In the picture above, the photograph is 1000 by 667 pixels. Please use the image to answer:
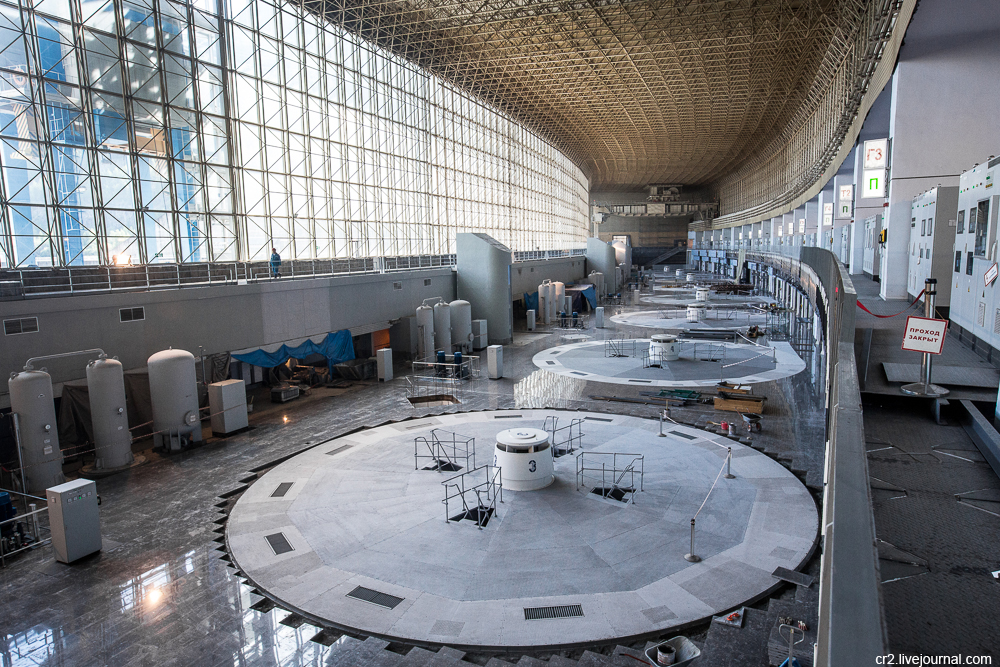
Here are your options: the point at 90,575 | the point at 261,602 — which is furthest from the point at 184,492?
the point at 261,602

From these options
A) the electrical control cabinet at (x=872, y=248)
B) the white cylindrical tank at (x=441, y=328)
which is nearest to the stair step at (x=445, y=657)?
the white cylindrical tank at (x=441, y=328)

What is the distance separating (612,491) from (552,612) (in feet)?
14.9

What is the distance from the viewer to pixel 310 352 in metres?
24.0

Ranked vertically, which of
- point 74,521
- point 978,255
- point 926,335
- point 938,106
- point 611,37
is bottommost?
point 74,521

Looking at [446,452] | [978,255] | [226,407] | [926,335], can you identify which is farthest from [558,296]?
[926,335]

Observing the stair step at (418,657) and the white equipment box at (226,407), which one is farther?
the white equipment box at (226,407)

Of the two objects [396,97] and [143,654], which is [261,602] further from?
[396,97]

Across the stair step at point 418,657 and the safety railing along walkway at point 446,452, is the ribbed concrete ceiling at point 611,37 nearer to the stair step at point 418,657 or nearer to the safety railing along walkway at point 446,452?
the safety railing along walkway at point 446,452

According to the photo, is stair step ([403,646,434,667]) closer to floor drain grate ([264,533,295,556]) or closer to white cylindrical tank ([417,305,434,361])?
floor drain grate ([264,533,295,556])

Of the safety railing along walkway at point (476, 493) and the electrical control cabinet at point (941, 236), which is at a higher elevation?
the electrical control cabinet at point (941, 236)

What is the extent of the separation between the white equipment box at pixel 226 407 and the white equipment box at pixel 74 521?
7235 millimetres

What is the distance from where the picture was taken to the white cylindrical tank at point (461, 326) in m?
30.9

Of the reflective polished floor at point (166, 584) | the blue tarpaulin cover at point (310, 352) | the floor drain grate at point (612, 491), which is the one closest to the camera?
the reflective polished floor at point (166, 584)

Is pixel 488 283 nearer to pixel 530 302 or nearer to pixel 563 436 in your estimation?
pixel 530 302
